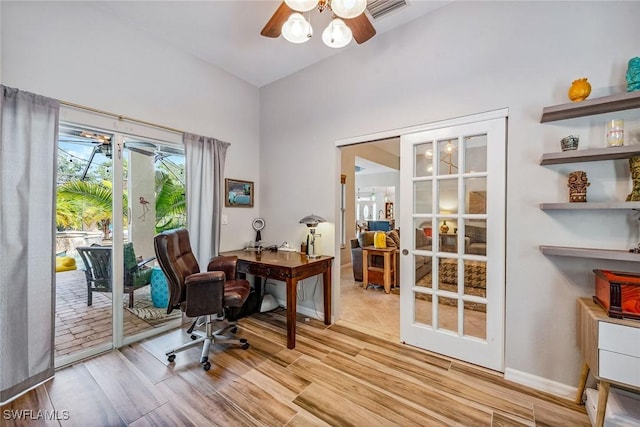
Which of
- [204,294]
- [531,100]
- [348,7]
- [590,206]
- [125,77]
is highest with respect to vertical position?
[125,77]

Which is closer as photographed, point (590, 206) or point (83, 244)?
point (590, 206)

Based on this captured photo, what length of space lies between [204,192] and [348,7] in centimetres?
237

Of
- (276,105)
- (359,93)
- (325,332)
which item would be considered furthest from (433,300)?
(276,105)

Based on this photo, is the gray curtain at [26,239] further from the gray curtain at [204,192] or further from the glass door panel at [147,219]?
the gray curtain at [204,192]

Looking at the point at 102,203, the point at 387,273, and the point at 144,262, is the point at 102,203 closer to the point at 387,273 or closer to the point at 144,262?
the point at 144,262

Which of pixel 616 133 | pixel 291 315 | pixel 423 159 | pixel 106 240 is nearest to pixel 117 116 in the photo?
pixel 106 240

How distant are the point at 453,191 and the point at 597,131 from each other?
3.12 feet

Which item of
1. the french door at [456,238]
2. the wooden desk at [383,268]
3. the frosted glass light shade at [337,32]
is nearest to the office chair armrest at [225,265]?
the french door at [456,238]

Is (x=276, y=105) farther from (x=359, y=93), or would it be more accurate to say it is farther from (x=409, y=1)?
(x=409, y=1)

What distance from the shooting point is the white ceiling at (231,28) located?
2301mm

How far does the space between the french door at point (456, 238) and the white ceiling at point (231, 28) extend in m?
1.28

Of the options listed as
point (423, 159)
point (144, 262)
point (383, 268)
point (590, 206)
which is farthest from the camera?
point (383, 268)

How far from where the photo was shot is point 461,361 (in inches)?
88.0

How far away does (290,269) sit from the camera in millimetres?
2467
